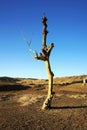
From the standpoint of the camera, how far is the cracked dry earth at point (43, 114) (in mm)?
17875

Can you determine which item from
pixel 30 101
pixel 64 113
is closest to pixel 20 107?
pixel 30 101

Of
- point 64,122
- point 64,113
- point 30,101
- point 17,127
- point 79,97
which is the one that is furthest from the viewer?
point 79,97

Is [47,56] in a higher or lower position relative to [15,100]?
higher

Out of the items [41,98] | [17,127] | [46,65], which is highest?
[46,65]

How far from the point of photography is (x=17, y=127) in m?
17.4

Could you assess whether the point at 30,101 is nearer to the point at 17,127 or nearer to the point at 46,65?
the point at 46,65

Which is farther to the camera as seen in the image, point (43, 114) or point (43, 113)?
point (43, 113)

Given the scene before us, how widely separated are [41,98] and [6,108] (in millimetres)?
5656

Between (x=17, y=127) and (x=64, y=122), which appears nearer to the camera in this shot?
(x=17, y=127)

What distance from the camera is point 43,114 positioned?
831 inches

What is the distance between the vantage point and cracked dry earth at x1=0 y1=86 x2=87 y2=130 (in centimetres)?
1788

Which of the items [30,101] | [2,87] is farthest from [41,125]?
[2,87]

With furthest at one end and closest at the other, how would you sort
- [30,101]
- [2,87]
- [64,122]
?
[2,87], [30,101], [64,122]

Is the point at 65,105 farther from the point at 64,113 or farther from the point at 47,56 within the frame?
the point at 47,56
